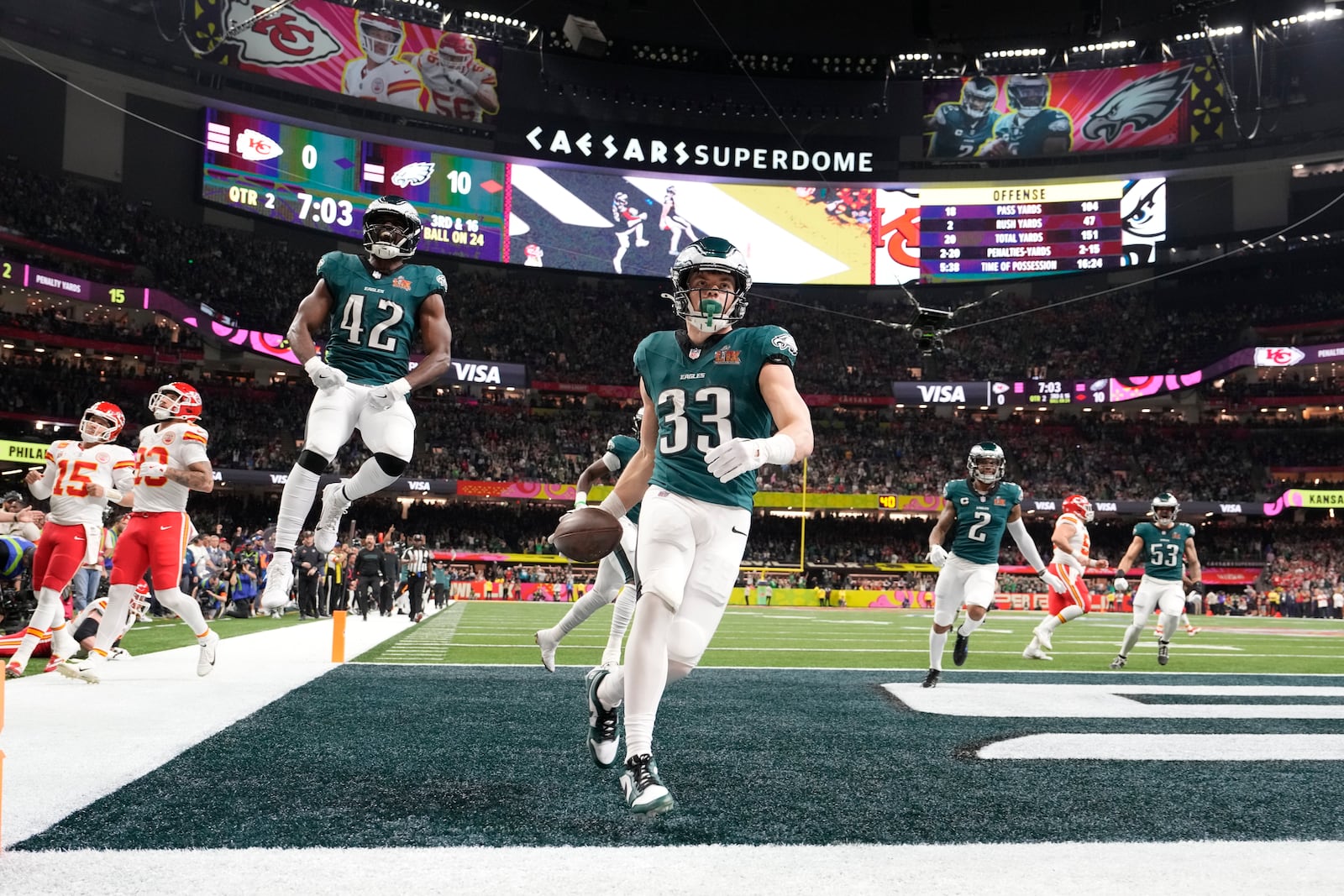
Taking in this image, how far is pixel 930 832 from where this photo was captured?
3809mm

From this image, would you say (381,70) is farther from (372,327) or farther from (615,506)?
(615,506)

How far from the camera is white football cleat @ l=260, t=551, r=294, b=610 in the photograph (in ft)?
18.3

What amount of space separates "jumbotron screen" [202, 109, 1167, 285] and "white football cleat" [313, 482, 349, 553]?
37.9 metres

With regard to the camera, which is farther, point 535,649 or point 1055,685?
point 535,649

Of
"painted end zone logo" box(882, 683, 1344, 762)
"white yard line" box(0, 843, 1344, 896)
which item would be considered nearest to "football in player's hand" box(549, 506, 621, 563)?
"white yard line" box(0, 843, 1344, 896)

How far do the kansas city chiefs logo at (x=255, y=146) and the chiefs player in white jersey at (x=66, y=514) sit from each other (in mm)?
35489

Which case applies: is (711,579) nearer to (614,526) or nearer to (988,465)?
(614,526)

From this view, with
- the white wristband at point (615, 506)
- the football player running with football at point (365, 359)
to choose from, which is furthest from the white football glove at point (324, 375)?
the white wristband at point (615, 506)

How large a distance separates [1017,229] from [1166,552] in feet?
118

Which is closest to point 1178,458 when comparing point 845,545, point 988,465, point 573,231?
point 845,545

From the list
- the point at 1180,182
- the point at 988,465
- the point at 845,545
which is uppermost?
the point at 1180,182

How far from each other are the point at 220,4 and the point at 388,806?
137 feet

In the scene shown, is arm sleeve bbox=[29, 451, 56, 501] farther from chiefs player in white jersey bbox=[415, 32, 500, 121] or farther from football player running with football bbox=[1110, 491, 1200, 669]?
chiefs player in white jersey bbox=[415, 32, 500, 121]

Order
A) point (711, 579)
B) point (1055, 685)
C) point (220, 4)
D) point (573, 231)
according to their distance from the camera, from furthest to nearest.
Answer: point (573, 231)
point (220, 4)
point (1055, 685)
point (711, 579)
